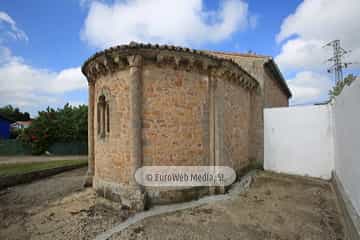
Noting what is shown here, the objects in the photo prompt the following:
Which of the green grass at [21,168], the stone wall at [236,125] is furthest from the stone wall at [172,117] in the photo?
the green grass at [21,168]

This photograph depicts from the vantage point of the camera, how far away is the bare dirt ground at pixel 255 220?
393cm

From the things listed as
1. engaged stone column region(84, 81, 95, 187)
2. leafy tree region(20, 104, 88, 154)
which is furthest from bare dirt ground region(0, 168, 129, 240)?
leafy tree region(20, 104, 88, 154)

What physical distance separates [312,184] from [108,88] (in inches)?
325

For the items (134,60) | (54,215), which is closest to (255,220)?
(134,60)

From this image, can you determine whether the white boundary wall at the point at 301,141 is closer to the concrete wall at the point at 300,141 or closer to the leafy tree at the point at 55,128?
the concrete wall at the point at 300,141

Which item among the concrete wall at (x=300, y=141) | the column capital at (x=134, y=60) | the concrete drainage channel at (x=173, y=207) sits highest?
the column capital at (x=134, y=60)

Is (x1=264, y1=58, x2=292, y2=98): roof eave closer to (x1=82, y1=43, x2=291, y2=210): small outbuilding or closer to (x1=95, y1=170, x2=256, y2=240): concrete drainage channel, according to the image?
(x1=82, y1=43, x2=291, y2=210): small outbuilding

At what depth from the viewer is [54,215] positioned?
205 inches

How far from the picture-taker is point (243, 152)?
846 cm

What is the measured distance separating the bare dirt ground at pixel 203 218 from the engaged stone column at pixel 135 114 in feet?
4.72

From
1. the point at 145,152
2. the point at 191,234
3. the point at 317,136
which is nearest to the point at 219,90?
the point at 145,152

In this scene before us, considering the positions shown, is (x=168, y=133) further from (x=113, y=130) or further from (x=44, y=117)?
(x=44, y=117)

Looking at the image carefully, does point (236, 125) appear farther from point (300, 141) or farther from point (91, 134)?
point (91, 134)

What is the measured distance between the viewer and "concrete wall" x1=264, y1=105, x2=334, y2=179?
8055 mm
